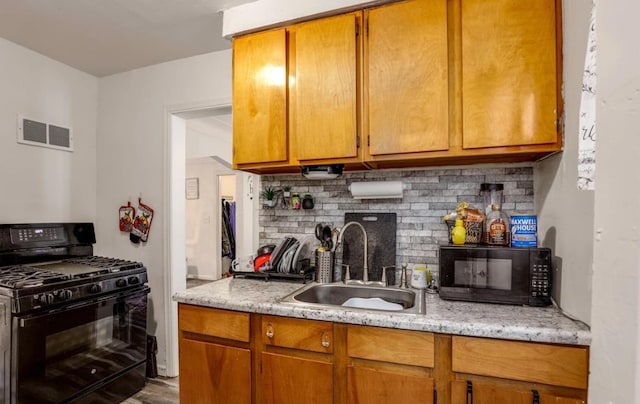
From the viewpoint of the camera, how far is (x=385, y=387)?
1317 millimetres

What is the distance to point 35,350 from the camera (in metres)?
1.80

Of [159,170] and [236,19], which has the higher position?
[236,19]

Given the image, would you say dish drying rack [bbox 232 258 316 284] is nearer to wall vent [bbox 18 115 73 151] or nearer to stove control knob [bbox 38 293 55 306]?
stove control knob [bbox 38 293 55 306]

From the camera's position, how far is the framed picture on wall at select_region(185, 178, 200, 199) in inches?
233

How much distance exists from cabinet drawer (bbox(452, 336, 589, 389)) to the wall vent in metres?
2.96

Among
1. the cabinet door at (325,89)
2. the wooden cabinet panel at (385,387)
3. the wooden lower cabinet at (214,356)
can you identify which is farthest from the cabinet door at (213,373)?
the cabinet door at (325,89)

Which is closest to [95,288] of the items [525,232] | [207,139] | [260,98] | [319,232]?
[319,232]

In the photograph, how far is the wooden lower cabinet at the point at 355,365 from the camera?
1157mm

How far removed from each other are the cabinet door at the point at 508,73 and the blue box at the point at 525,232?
34 centimetres

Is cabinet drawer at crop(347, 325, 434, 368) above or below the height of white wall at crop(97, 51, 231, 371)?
below

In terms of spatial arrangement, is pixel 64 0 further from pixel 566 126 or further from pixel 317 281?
pixel 566 126

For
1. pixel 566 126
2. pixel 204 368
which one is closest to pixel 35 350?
pixel 204 368

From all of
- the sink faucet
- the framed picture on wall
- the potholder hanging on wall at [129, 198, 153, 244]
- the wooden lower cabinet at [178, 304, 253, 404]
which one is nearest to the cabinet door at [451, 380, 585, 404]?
the sink faucet

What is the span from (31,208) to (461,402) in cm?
291
